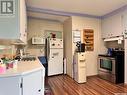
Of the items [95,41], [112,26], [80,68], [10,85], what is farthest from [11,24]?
[95,41]

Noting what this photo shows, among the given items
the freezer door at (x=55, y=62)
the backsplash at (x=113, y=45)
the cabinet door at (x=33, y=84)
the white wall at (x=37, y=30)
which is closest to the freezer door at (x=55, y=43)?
the freezer door at (x=55, y=62)

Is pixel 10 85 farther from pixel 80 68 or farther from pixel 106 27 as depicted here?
pixel 106 27

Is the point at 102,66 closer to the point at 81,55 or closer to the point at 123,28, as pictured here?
the point at 81,55

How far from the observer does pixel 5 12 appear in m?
1.87

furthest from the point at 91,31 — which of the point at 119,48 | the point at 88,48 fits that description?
the point at 119,48

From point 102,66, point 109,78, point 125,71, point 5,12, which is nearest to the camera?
point 5,12

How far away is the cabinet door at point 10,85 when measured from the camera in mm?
1531

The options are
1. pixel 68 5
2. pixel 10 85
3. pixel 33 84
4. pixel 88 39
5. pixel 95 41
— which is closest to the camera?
pixel 10 85

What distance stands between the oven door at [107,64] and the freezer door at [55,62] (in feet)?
5.18

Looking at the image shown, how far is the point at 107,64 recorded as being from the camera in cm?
441

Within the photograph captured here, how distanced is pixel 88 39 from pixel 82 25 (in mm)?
586

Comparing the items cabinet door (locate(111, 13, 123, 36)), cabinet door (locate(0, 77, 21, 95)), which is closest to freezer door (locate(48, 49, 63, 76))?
cabinet door (locate(111, 13, 123, 36))

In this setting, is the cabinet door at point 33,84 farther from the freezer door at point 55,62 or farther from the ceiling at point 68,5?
the freezer door at point 55,62

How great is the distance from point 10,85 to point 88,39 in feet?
12.7
